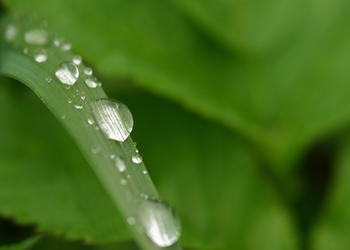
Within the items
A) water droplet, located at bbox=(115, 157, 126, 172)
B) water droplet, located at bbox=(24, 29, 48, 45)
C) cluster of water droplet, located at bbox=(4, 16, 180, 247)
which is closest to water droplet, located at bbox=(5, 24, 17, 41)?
water droplet, located at bbox=(24, 29, 48, 45)

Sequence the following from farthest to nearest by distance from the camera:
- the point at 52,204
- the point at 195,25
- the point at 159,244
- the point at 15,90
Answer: the point at 195,25 → the point at 15,90 → the point at 52,204 → the point at 159,244

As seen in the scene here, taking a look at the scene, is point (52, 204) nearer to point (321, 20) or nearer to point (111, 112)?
point (111, 112)

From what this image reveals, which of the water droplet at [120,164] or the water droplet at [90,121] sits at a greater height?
the water droplet at [90,121]

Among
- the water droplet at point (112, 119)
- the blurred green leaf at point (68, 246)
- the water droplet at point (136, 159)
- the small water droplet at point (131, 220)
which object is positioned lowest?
the blurred green leaf at point (68, 246)

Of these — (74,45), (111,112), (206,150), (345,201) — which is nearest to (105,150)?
(111,112)

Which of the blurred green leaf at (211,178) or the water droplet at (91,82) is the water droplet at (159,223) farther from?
the blurred green leaf at (211,178)

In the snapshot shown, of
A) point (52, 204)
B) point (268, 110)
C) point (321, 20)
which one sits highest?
point (321, 20)

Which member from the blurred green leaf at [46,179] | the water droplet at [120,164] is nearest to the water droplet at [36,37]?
the blurred green leaf at [46,179]
